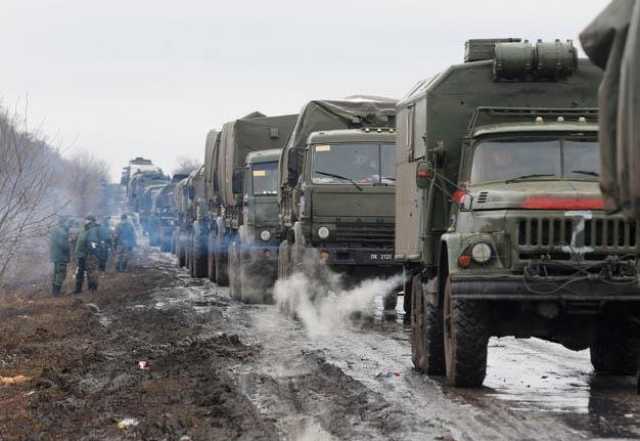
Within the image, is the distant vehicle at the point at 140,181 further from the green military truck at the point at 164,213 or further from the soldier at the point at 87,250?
the soldier at the point at 87,250

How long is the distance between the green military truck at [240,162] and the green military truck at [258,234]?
0.08ft

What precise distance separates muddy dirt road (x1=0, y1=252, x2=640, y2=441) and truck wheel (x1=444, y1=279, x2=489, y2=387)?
198mm

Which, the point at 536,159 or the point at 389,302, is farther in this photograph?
the point at 389,302

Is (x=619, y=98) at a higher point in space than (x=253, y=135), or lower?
lower

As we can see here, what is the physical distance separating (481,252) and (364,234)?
9606mm

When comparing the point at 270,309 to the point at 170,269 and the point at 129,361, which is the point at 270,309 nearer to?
the point at 129,361

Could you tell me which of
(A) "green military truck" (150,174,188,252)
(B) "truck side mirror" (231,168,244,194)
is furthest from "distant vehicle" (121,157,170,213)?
(B) "truck side mirror" (231,168,244,194)

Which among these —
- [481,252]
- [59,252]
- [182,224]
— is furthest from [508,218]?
[182,224]

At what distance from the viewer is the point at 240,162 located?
28.4 m

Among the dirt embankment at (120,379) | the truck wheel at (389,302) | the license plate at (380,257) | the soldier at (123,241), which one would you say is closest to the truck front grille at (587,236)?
the dirt embankment at (120,379)

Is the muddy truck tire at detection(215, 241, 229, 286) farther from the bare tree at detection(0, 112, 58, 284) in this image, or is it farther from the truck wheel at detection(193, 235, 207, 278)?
the bare tree at detection(0, 112, 58, 284)

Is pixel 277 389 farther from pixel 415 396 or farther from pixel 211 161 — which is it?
pixel 211 161

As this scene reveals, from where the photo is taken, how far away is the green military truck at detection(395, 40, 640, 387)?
10.6 meters

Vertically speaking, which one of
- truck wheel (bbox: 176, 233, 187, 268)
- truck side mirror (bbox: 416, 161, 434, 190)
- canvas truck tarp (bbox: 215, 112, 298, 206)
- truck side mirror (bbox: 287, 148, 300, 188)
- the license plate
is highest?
canvas truck tarp (bbox: 215, 112, 298, 206)
